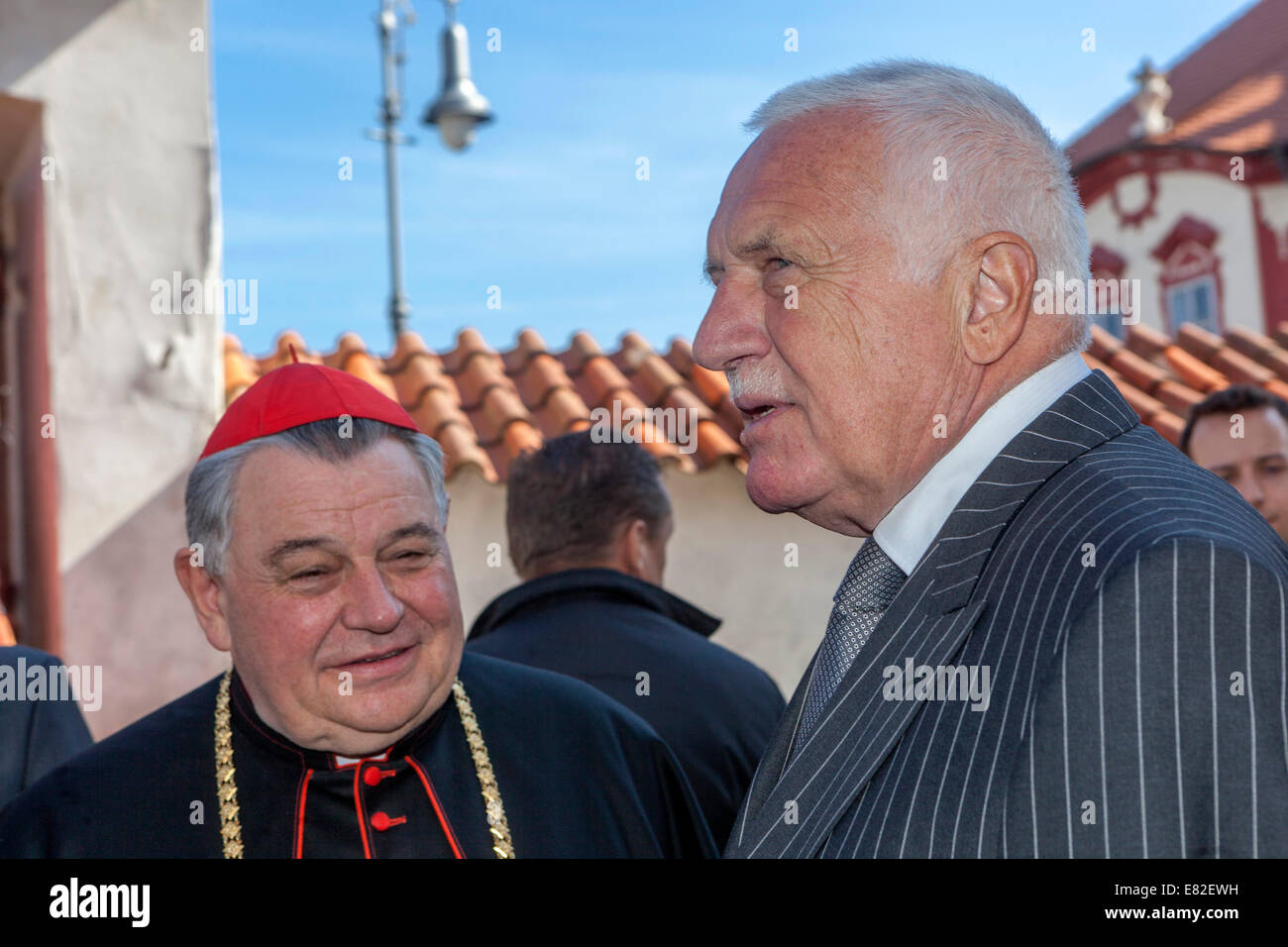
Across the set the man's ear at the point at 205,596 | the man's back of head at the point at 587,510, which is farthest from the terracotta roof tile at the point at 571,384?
the man's ear at the point at 205,596

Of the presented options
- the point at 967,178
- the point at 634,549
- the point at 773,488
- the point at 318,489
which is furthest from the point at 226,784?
the point at 634,549

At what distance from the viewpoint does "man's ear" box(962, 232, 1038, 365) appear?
160 centimetres

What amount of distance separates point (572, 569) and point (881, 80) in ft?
7.06

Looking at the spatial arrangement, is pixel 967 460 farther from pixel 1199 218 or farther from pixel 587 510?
pixel 1199 218

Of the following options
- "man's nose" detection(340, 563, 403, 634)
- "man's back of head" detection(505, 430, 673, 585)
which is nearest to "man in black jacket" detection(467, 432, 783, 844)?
"man's back of head" detection(505, 430, 673, 585)

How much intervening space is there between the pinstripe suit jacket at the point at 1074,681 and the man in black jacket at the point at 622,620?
169cm

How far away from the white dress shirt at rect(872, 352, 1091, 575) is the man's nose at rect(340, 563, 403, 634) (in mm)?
846

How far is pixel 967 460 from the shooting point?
1.63m

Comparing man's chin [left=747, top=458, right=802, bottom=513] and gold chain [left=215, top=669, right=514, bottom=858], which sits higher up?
man's chin [left=747, top=458, right=802, bottom=513]

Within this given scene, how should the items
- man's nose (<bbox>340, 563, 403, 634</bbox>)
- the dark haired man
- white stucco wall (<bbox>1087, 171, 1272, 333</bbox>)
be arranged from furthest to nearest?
white stucco wall (<bbox>1087, 171, 1272, 333</bbox>)
the dark haired man
man's nose (<bbox>340, 563, 403, 634</bbox>)

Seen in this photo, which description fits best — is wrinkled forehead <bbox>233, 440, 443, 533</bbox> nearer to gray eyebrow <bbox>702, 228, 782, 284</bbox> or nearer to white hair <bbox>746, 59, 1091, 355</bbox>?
gray eyebrow <bbox>702, 228, 782, 284</bbox>

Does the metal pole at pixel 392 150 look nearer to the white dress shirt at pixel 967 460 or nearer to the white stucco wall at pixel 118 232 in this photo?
the white stucco wall at pixel 118 232

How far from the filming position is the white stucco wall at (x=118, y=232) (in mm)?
5176

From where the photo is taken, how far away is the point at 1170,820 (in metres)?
1.14
